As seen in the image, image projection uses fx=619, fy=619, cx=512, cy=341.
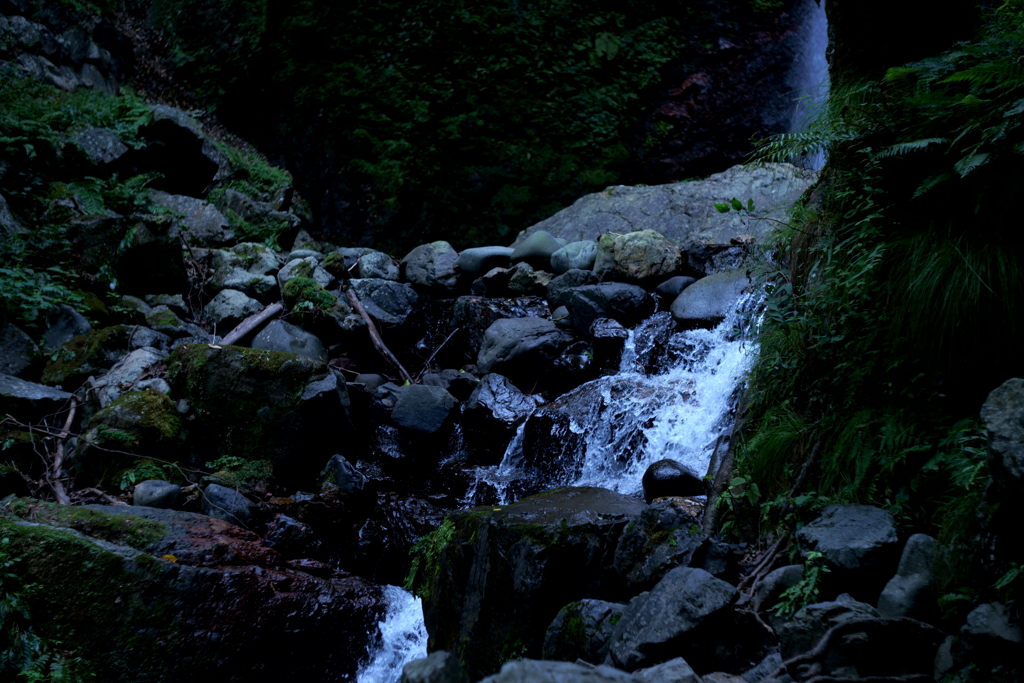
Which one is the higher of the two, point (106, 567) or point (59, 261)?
point (59, 261)

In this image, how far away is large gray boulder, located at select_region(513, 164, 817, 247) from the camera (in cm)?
874

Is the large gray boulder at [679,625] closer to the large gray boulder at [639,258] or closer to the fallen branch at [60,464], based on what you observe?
the fallen branch at [60,464]

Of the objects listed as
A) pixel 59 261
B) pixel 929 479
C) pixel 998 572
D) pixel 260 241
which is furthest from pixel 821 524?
pixel 260 241

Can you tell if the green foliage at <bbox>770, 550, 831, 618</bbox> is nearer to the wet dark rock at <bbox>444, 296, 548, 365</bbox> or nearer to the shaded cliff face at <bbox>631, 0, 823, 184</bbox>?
the wet dark rock at <bbox>444, 296, 548, 365</bbox>

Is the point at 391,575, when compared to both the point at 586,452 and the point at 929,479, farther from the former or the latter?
the point at 929,479

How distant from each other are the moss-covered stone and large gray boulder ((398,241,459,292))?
3.90 meters

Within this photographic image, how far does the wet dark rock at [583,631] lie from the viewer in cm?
250

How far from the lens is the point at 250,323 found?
764cm

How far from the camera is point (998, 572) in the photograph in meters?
1.89

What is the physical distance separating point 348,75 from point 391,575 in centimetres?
1028

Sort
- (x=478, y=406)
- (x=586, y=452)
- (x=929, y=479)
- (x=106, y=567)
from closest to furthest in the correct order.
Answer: (x=929, y=479) < (x=106, y=567) < (x=586, y=452) < (x=478, y=406)

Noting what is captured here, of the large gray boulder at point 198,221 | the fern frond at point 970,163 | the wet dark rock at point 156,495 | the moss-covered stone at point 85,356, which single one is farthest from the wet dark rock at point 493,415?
the large gray boulder at point 198,221

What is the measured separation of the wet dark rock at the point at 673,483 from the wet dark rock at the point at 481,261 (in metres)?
5.03

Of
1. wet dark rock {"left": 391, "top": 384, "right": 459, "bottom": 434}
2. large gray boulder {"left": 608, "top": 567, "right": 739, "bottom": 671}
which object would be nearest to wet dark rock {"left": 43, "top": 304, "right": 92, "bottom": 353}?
wet dark rock {"left": 391, "top": 384, "right": 459, "bottom": 434}
